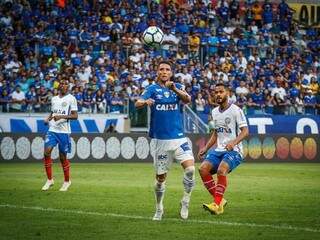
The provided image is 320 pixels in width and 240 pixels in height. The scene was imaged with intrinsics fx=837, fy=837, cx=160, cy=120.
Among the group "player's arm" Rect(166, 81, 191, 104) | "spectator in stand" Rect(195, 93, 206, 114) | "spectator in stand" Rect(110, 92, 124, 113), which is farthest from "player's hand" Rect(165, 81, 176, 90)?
"spectator in stand" Rect(195, 93, 206, 114)

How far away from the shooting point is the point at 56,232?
39.7 ft

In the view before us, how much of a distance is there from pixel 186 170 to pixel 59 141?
6.72 metres

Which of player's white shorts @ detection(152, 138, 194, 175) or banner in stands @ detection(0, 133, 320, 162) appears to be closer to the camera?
player's white shorts @ detection(152, 138, 194, 175)

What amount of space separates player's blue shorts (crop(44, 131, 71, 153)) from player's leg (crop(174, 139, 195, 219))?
253 inches

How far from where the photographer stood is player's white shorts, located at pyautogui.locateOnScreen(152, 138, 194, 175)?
13.8 meters

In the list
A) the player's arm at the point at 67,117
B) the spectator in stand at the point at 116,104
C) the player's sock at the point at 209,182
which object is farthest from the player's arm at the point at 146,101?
the spectator in stand at the point at 116,104

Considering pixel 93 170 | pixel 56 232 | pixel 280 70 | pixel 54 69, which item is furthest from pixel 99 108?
pixel 56 232

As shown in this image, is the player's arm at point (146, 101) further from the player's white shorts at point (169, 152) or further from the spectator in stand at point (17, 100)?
the spectator in stand at point (17, 100)

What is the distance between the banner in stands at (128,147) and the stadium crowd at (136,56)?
6.69 feet

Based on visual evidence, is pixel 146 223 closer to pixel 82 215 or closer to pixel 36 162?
pixel 82 215

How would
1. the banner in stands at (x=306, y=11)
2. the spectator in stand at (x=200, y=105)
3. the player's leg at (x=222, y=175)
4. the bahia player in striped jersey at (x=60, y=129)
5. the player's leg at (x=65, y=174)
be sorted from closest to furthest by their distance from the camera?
the player's leg at (x=222, y=175) < the player's leg at (x=65, y=174) < the bahia player in striped jersey at (x=60, y=129) < the spectator in stand at (x=200, y=105) < the banner in stands at (x=306, y=11)

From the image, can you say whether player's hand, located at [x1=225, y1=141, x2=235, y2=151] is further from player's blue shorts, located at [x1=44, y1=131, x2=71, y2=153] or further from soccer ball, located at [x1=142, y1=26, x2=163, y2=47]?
soccer ball, located at [x1=142, y1=26, x2=163, y2=47]

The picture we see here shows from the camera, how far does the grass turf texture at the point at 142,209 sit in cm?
1207

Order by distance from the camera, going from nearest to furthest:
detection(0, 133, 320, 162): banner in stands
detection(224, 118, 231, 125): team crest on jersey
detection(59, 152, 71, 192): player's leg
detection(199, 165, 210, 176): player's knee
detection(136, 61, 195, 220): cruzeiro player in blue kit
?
1. detection(136, 61, 195, 220): cruzeiro player in blue kit
2. detection(199, 165, 210, 176): player's knee
3. detection(224, 118, 231, 125): team crest on jersey
4. detection(59, 152, 71, 192): player's leg
5. detection(0, 133, 320, 162): banner in stands
